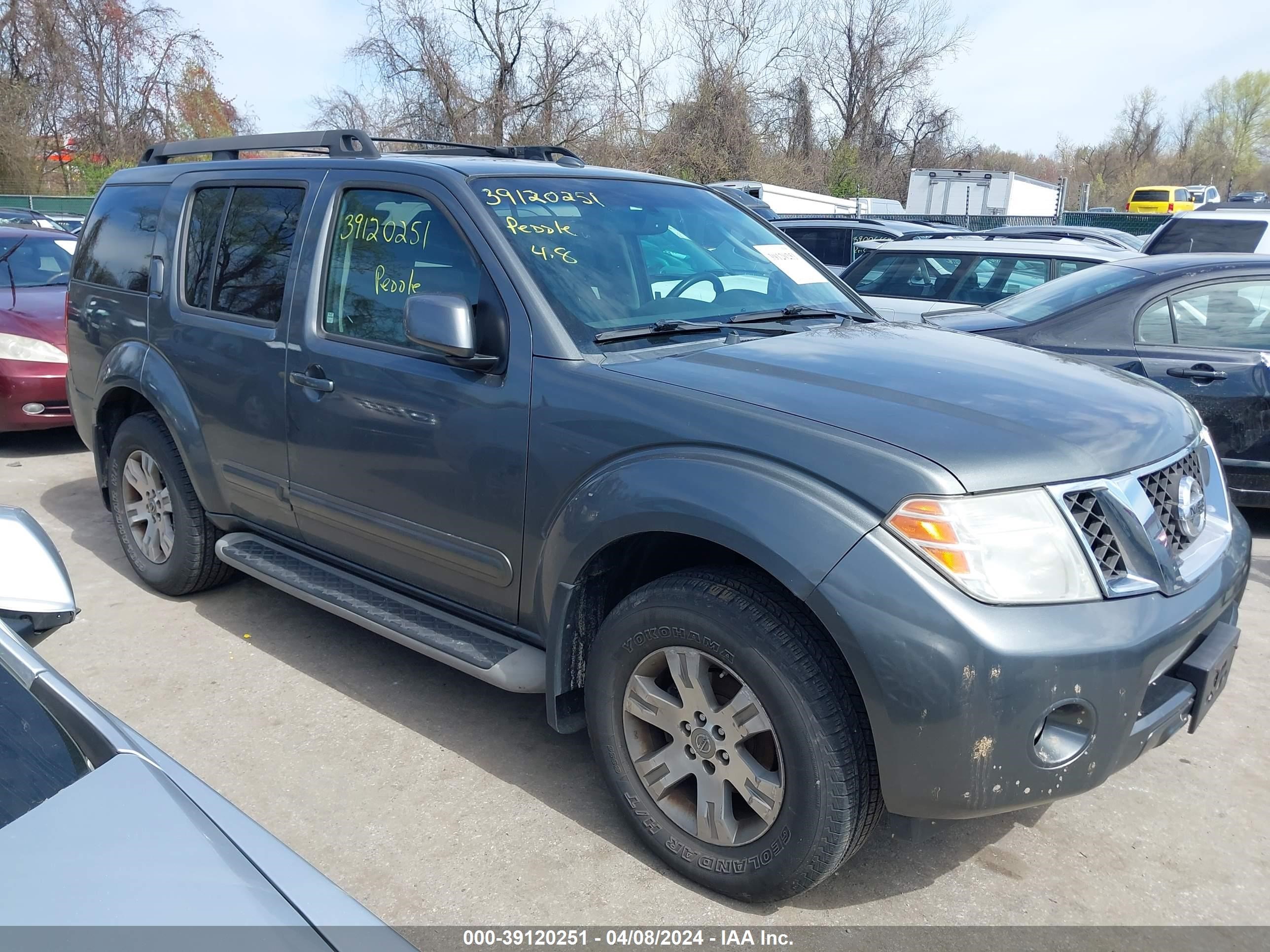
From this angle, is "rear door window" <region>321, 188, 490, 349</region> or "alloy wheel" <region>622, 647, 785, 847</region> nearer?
"alloy wheel" <region>622, 647, 785, 847</region>

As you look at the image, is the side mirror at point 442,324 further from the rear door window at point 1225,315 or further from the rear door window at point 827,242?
the rear door window at point 827,242

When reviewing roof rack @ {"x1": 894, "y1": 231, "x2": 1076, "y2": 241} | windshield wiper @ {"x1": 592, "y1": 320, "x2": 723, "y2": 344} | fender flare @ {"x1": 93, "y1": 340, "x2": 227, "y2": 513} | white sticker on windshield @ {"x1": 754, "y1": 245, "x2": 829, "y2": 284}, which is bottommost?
fender flare @ {"x1": 93, "y1": 340, "x2": 227, "y2": 513}

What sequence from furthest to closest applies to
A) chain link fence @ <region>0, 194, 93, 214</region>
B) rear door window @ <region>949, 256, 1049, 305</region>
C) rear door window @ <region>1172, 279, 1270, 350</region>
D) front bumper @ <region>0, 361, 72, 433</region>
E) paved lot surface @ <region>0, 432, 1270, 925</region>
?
chain link fence @ <region>0, 194, 93, 214</region> → rear door window @ <region>949, 256, 1049, 305</region> → front bumper @ <region>0, 361, 72, 433</region> → rear door window @ <region>1172, 279, 1270, 350</region> → paved lot surface @ <region>0, 432, 1270, 925</region>

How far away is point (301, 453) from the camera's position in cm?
367

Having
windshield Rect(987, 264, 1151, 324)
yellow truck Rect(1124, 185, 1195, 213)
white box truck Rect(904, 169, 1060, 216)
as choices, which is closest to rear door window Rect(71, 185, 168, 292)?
windshield Rect(987, 264, 1151, 324)

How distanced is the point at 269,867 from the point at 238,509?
2990mm

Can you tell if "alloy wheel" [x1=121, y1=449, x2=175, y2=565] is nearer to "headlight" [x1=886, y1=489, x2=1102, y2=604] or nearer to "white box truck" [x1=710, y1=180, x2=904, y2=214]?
"headlight" [x1=886, y1=489, x2=1102, y2=604]

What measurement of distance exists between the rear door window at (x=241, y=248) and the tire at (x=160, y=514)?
70 centimetres

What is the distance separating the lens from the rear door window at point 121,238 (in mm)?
4555

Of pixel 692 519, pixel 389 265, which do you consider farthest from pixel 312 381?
pixel 692 519

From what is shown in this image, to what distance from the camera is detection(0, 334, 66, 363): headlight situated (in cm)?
720

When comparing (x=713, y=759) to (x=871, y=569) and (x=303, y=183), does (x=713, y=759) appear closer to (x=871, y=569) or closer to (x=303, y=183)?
(x=871, y=569)

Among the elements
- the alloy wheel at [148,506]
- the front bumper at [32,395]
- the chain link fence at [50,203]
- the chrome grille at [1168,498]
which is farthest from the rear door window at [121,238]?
the chain link fence at [50,203]

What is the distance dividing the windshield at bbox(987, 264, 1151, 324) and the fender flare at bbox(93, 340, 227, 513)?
4.40m
